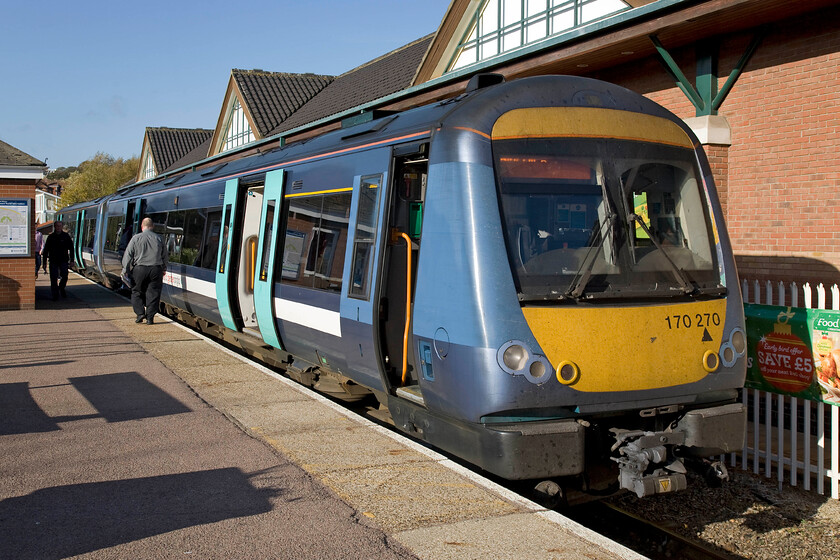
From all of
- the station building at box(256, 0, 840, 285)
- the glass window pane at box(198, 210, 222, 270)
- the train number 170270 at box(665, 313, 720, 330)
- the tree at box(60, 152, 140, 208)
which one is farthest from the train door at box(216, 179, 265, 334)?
the tree at box(60, 152, 140, 208)

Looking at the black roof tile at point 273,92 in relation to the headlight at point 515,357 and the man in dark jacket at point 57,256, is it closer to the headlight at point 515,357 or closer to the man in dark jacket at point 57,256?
the man in dark jacket at point 57,256

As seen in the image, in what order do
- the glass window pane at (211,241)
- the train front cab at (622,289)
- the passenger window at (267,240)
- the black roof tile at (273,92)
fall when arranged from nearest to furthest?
the train front cab at (622,289)
the passenger window at (267,240)
the glass window pane at (211,241)
the black roof tile at (273,92)

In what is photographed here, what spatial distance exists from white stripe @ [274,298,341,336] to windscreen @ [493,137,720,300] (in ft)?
7.50

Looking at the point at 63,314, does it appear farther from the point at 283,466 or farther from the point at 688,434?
the point at 688,434

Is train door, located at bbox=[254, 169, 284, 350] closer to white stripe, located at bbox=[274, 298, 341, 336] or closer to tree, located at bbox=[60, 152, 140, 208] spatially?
white stripe, located at bbox=[274, 298, 341, 336]

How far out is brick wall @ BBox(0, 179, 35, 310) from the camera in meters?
15.2

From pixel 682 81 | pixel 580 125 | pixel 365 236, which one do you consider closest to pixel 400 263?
pixel 365 236

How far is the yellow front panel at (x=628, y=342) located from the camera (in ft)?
15.6

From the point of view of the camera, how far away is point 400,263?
5.89 metres

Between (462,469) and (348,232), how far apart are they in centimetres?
230

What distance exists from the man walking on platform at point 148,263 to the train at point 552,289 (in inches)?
301

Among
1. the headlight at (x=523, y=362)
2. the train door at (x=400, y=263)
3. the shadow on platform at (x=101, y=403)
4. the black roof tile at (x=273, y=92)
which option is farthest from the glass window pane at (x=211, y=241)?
the black roof tile at (x=273, y=92)

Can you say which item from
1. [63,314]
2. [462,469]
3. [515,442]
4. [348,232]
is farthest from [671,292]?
[63,314]

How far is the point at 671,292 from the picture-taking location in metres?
5.11
